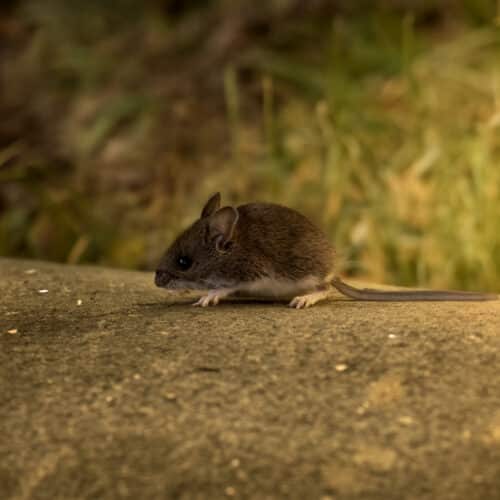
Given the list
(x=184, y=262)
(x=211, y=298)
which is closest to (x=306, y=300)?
(x=211, y=298)

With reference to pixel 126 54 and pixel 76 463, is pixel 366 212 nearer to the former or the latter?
pixel 76 463

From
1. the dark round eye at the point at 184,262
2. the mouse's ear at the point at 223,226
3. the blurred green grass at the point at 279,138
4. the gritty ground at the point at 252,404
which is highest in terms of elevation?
the blurred green grass at the point at 279,138

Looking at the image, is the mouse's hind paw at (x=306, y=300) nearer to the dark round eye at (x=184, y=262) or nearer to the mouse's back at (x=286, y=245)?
the mouse's back at (x=286, y=245)

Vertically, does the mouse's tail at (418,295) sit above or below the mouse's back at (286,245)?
below

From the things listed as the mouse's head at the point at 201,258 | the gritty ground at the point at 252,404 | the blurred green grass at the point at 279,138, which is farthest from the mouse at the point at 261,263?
the blurred green grass at the point at 279,138

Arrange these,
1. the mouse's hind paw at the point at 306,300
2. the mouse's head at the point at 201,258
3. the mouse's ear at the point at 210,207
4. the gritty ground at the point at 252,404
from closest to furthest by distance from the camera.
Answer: the gritty ground at the point at 252,404 < the mouse's hind paw at the point at 306,300 < the mouse's head at the point at 201,258 < the mouse's ear at the point at 210,207

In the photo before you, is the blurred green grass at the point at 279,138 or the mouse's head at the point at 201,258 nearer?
the mouse's head at the point at 201,258
